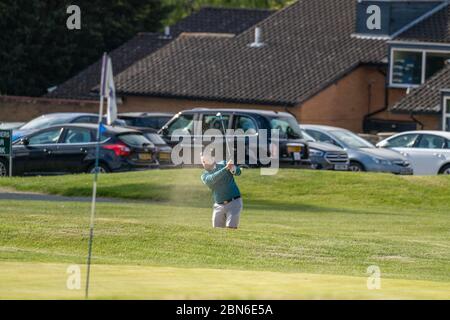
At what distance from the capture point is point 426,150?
36.2 meters

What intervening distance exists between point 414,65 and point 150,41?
48.8 ft

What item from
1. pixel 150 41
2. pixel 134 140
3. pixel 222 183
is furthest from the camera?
pixel 150 41

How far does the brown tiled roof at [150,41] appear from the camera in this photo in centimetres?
5819

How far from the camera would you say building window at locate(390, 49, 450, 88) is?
2007 inches

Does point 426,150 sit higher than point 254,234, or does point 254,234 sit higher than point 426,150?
point 426,150

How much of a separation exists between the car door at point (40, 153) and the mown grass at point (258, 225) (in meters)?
1.26

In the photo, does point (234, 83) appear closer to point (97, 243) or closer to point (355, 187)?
point (355, 187)

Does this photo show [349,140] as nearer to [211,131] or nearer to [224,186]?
[211,131]

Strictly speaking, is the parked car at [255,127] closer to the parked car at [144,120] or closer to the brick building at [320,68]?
the parked car at [144,120]

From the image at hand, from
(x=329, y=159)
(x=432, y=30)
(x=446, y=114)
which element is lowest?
(x=329, y=159)

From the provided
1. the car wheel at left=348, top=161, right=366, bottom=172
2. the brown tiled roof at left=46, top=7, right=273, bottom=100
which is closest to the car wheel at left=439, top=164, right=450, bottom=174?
the car wheel at left=348, top=161, right=366, bottom=172

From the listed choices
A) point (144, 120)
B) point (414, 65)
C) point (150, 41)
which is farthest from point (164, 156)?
point (150, 41)
